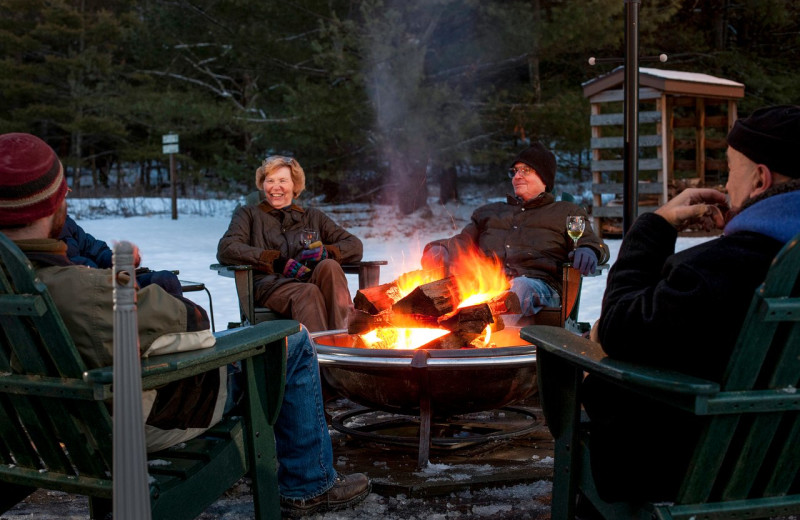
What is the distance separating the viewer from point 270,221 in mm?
4891

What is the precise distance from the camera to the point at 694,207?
188 cm

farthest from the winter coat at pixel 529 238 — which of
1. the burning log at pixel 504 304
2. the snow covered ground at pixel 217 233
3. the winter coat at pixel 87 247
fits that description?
the winter coat at pixel 87 247

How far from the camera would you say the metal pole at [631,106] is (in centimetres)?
452

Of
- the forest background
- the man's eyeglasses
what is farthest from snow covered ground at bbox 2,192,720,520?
the man's eyeglasses

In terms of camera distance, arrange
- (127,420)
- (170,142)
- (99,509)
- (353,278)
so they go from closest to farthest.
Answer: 1. (127,420)
2. (99,509)
3. (353,278)
4. (170,142)

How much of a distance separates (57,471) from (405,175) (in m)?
12.8

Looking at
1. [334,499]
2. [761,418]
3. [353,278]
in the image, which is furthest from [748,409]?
[353,278]

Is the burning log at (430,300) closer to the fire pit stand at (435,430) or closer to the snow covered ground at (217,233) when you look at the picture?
the fire pit stand at (435,430)

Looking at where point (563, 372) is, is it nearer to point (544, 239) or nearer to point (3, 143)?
point (3, 143)

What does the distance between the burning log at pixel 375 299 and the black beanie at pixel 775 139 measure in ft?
6.20

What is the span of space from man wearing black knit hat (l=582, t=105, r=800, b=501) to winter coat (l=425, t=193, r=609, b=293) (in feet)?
8.13

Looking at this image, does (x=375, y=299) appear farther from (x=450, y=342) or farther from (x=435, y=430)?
(x=435, y=430)

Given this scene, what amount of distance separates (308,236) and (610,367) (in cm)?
296

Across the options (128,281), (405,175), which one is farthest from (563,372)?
(405,175)
